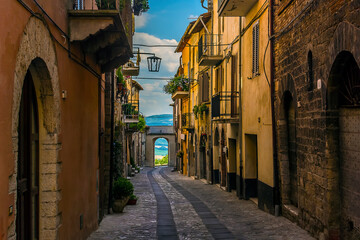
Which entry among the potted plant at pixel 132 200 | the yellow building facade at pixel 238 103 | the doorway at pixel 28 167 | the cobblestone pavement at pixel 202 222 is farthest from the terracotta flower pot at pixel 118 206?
the doorway at pixel 28 167

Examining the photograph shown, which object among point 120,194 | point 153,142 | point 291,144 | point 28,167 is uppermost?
A: point 291,144

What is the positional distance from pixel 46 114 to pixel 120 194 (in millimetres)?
7338

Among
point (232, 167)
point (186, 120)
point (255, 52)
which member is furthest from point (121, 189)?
point (186, 120)

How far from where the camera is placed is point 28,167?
5.75 meters

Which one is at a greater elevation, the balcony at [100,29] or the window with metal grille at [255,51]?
the window with metal grille at [255,51]

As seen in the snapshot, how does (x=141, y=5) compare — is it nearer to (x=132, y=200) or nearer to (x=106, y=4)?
(x=132, y=200)

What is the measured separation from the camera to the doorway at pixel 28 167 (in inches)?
213

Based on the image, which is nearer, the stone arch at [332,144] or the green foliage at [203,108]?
the stone arch at [332,144]

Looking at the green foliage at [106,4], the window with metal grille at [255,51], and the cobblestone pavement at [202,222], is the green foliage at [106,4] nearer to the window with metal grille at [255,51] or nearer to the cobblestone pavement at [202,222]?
the cobblestone pavement at [202,222]

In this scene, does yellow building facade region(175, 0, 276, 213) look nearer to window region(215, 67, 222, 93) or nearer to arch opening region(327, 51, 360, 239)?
window region(215, 67, 222, 93)

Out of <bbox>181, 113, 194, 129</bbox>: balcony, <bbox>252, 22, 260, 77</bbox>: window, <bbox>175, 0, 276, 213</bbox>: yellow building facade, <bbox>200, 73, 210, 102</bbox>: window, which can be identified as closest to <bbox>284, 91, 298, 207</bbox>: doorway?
<bbox>175, 0, 276, 213</bbox>: yellow building facade

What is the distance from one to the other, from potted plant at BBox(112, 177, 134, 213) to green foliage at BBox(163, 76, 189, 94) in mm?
18523

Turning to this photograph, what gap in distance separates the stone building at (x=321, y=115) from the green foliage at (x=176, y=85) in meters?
21.0

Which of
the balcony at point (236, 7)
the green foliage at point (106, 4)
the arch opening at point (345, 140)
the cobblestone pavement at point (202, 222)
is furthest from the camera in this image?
the balcony at point (236, 7)
